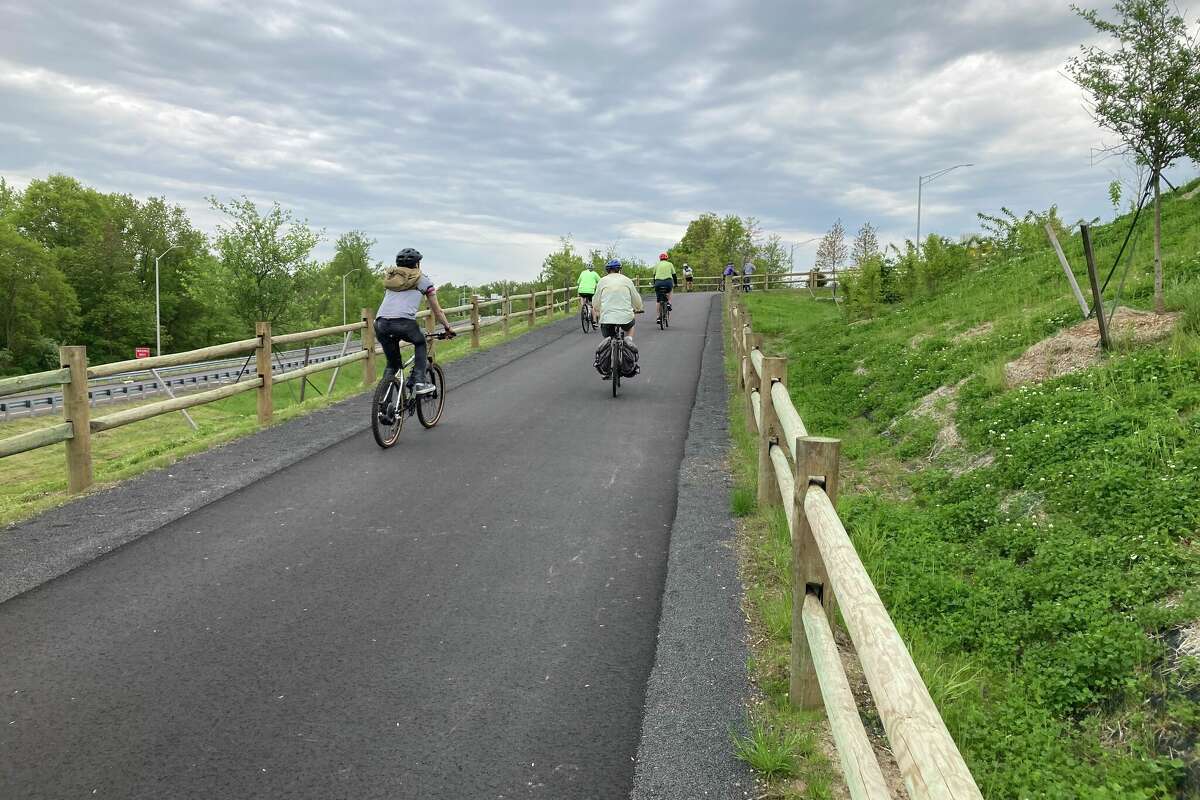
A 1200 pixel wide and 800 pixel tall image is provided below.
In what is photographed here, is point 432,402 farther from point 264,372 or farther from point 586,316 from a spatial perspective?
point 586,316

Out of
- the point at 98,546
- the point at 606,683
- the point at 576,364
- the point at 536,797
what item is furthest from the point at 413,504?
the point at 576,364

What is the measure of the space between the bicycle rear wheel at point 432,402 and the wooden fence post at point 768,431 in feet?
15.0

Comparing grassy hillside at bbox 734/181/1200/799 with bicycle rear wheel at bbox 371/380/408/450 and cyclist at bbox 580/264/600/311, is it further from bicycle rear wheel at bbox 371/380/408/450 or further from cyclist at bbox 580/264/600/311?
cyclist at bbox 580/264/600/311

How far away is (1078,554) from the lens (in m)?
4.78

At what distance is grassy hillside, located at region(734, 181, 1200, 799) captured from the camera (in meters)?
3.48

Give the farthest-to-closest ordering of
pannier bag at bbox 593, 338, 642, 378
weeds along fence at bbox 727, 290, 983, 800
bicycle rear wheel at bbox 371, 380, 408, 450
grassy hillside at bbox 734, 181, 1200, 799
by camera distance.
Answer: pannier bag at bbox 593, 338, 642, 378 → bicycle rear wheel at bbox 371, 380, 408, 450 → grassy hillside at bbox 734, 181, 1200, 799 → weeds along fence at bbox 727, 290, 983, 800

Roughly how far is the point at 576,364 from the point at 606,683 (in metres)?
13.0

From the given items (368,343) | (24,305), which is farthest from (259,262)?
(368,343)

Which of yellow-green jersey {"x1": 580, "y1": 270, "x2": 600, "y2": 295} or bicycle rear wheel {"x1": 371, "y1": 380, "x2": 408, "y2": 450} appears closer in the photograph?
bicycle rear wheel {"x1": 371, "y1": 380, "x2": 408, "y2": 450}

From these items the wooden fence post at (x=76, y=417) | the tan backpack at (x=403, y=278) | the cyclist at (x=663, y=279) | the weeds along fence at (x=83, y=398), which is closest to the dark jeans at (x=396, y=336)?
the tan backpack at (x=403, y=278)

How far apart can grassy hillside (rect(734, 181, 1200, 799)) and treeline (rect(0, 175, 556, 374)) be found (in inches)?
1710

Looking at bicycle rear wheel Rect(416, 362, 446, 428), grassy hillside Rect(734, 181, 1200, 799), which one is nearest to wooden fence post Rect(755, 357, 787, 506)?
grassy hillside Rect(734, 181, 1200, 799)

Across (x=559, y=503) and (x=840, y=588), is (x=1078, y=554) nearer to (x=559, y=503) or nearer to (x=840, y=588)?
(x=840, y=588)

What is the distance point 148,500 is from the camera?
705 centimetres
